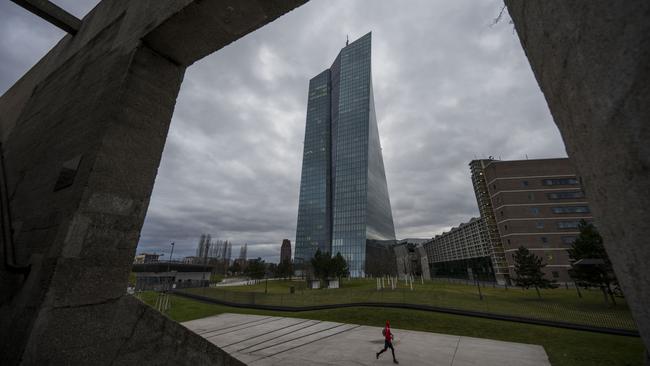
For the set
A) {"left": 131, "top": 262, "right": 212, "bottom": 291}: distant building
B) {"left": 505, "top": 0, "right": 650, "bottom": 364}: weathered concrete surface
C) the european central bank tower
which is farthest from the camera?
the european central bank tower

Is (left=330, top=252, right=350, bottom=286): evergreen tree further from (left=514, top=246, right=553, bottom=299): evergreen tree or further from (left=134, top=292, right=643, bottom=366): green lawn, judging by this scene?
(left=514, top=246, right=553, bottom=299): evergreen tree

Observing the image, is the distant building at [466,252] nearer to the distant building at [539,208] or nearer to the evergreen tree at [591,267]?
the distant building at [539,208]

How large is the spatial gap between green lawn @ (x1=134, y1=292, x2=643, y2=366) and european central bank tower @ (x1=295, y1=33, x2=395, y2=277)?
63343mm

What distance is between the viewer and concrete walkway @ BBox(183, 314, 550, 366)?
1092cm

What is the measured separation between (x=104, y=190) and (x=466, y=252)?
107 m

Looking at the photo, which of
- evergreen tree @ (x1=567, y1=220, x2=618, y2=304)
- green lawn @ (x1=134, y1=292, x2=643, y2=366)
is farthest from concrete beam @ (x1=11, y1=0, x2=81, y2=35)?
evergreen tree @ (x1=567, y1=220, x2=618, y2=304)


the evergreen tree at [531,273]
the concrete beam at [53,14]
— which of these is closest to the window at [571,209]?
the evergreen tree at [531,273]

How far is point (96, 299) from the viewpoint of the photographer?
2213mm

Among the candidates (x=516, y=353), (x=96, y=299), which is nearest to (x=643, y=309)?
(x=96, y=299)

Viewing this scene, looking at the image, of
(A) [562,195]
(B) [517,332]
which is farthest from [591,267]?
(A) [562,195]

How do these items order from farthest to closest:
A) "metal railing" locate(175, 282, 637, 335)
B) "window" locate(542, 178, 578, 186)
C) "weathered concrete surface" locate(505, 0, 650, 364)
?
"window" locate(542, 178, 578, 186) → "metal railing" locate(175, 282, 637, 335) → "weathered concrete surface" locate(505, 0, 650, 364)

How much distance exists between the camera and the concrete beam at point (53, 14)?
3783 mm

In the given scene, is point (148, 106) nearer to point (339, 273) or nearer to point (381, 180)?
point (339, 273)

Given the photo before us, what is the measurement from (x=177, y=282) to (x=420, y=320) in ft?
207
